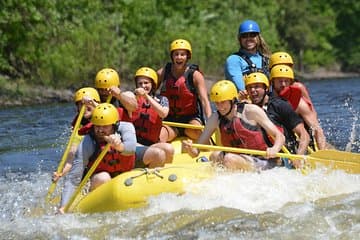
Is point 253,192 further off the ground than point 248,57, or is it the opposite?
point 248,57

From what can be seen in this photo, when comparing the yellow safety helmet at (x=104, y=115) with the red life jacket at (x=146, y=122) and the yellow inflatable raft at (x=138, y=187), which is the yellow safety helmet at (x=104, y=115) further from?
the red life jacket at (x=146, y=122)

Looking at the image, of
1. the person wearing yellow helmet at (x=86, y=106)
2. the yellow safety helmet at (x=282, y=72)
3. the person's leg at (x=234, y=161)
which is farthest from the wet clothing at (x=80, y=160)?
the yellow safety helmet at (x=282, y=72)

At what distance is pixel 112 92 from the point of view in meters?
8.05

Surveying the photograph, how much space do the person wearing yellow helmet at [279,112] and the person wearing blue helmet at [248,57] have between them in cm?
100

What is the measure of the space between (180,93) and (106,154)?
219cm

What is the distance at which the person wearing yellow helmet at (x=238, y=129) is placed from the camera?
7.41m

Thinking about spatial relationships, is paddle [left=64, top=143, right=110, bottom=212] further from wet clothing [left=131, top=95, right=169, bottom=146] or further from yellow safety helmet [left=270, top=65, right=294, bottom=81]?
yellow safety helmet [left=270, top=65, right=294, bottom=81]

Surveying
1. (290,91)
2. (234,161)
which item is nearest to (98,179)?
(234,161)

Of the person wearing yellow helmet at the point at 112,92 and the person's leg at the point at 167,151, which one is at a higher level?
the person wearing yellow helmet at the point at 112,92

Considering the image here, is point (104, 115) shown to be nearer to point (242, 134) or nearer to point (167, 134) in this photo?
point (242, 134)

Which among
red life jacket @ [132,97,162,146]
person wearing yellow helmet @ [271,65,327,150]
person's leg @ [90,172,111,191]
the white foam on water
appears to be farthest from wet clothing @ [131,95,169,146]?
the white foam on water

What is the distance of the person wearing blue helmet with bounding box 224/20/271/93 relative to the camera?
9.22 metres

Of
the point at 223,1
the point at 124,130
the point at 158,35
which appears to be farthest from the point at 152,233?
the point at 223,1

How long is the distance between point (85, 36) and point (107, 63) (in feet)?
4.72
